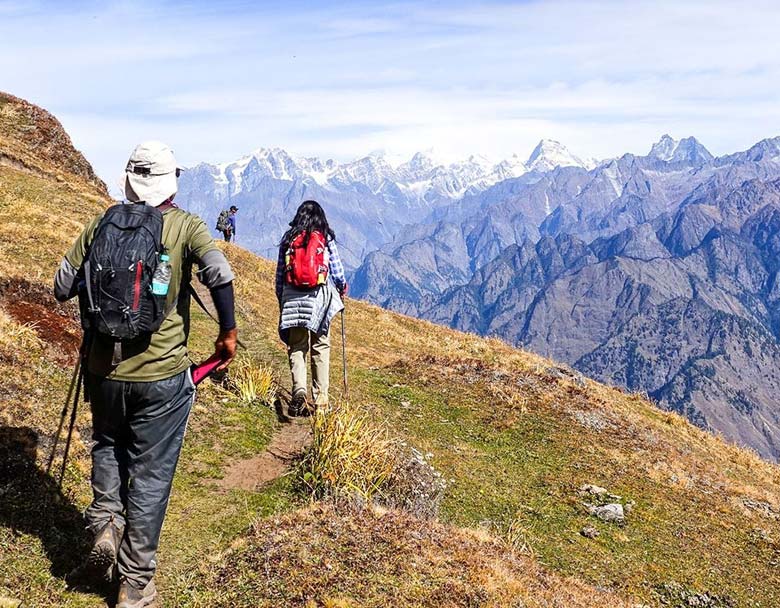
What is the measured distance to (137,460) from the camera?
5758 millimetres

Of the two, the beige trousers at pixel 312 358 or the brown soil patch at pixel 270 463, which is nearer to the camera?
the brown soil patch at pixel 270 463

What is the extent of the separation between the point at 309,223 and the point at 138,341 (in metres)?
5.42

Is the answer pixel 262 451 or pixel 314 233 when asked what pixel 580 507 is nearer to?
pixel 262 451

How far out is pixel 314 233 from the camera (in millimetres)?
10594

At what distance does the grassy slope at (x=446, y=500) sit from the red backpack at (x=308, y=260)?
9.57 ft

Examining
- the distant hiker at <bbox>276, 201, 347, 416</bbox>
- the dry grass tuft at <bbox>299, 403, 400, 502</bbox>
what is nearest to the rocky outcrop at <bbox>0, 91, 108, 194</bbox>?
the distant hiker at <bbox>276, 201, 347, 416</bbox>

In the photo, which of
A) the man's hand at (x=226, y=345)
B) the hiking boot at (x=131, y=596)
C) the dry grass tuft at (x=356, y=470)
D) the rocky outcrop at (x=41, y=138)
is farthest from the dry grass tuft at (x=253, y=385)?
the rocky outcrop at (x=41, y=138)

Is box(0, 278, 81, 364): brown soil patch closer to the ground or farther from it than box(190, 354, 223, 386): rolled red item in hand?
closer to the ground

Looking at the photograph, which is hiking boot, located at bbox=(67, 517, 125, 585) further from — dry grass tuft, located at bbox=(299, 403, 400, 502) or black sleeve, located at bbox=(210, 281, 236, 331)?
dry grass tuft, located at bbox=(299, 403, 400, 502)

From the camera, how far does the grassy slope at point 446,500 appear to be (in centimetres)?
674

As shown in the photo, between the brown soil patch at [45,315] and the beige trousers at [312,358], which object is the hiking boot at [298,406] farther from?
the brown soil patch at [45,315]

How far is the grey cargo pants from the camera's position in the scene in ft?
18.5

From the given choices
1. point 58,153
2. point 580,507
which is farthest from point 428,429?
point 58,153

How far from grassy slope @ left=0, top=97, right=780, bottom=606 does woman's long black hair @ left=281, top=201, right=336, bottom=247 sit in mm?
3581
